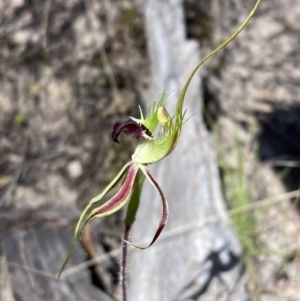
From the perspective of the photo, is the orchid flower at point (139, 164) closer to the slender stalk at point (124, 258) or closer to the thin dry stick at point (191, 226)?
the slender stalk at point (124, 258)

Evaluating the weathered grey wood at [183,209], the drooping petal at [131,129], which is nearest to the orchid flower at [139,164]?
the drooping petal at [131,129]

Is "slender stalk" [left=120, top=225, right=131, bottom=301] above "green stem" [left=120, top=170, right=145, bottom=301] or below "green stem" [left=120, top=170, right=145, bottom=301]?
below

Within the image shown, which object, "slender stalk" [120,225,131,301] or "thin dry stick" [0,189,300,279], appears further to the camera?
"thin dry stick" [0,189,300,279]

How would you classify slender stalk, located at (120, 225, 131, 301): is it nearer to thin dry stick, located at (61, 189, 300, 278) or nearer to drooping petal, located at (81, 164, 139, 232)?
drooping petal, located at (81, 164, 139, 232)

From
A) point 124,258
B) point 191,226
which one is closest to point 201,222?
point 191,226

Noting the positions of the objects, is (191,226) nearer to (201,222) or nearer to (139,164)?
(201,222)

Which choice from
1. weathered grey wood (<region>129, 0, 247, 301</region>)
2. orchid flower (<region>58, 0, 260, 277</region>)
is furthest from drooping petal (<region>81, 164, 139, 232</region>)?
weathered grey wood (<region>129, 0, 247, 301</region>)
